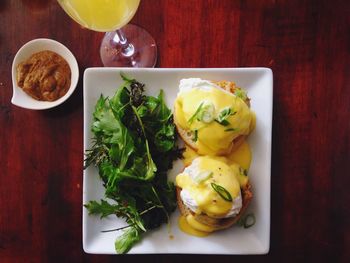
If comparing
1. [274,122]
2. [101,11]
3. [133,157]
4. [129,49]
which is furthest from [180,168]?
[101,11]

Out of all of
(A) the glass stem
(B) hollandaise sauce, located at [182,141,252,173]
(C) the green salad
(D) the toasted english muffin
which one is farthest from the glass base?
(D) the toasted english muffin

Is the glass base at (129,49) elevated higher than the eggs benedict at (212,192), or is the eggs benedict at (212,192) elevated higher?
the glass base at (129,49)

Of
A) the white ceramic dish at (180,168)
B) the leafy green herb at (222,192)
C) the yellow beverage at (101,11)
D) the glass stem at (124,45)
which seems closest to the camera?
the yellow beverage at (101,11)

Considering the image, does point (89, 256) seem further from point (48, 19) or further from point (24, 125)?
point (48, 19)

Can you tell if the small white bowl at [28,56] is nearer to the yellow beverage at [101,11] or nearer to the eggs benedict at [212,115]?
the yellow beverage at [101,11]

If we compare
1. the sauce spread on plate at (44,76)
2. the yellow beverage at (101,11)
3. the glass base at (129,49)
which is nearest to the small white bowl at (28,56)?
the sauce spread on plate at (44,76)

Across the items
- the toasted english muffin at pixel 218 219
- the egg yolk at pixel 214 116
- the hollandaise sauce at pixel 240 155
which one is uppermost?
the egg yolk at pixel 214 116

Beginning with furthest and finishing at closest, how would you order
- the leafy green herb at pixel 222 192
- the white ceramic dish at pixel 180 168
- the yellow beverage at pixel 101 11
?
the white ceramic dish at pixel 180 168 → the leafy green herb at pixel 222 192 → the yellow beverage at pixel 101 11
